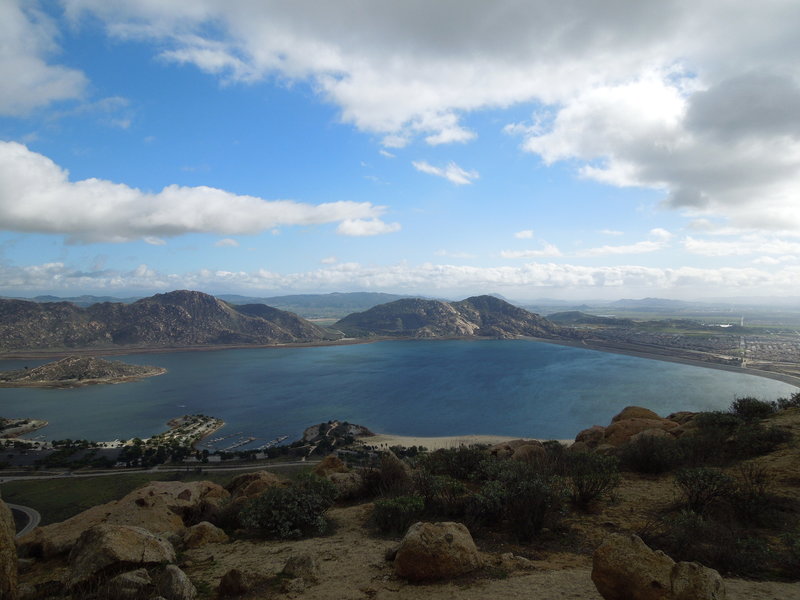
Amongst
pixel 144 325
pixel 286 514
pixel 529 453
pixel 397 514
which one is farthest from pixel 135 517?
pixel 144 325

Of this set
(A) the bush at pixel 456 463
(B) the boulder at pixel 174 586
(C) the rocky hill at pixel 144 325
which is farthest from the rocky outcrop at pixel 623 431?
(C) the rocky hill at pixel 144 325

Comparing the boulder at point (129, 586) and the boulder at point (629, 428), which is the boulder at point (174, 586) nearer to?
the boulder at point (129, 586)

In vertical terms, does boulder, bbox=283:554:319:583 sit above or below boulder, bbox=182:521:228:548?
above

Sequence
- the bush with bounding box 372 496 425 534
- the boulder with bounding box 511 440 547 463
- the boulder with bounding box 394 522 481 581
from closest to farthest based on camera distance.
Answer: the boulder with bounding box 394 522 481 581, the bush with bounding box 372 496 425 534, the boulder with bounding box 511 440 547 463

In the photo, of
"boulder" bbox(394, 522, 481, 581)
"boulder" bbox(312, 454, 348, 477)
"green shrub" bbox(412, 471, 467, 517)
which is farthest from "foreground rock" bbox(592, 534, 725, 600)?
"boulder" bbox(312, 454, 348, 477)

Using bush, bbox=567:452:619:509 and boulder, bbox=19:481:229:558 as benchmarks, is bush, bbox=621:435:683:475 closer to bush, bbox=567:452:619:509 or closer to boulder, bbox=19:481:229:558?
bush, bbox=567:452:619:509
